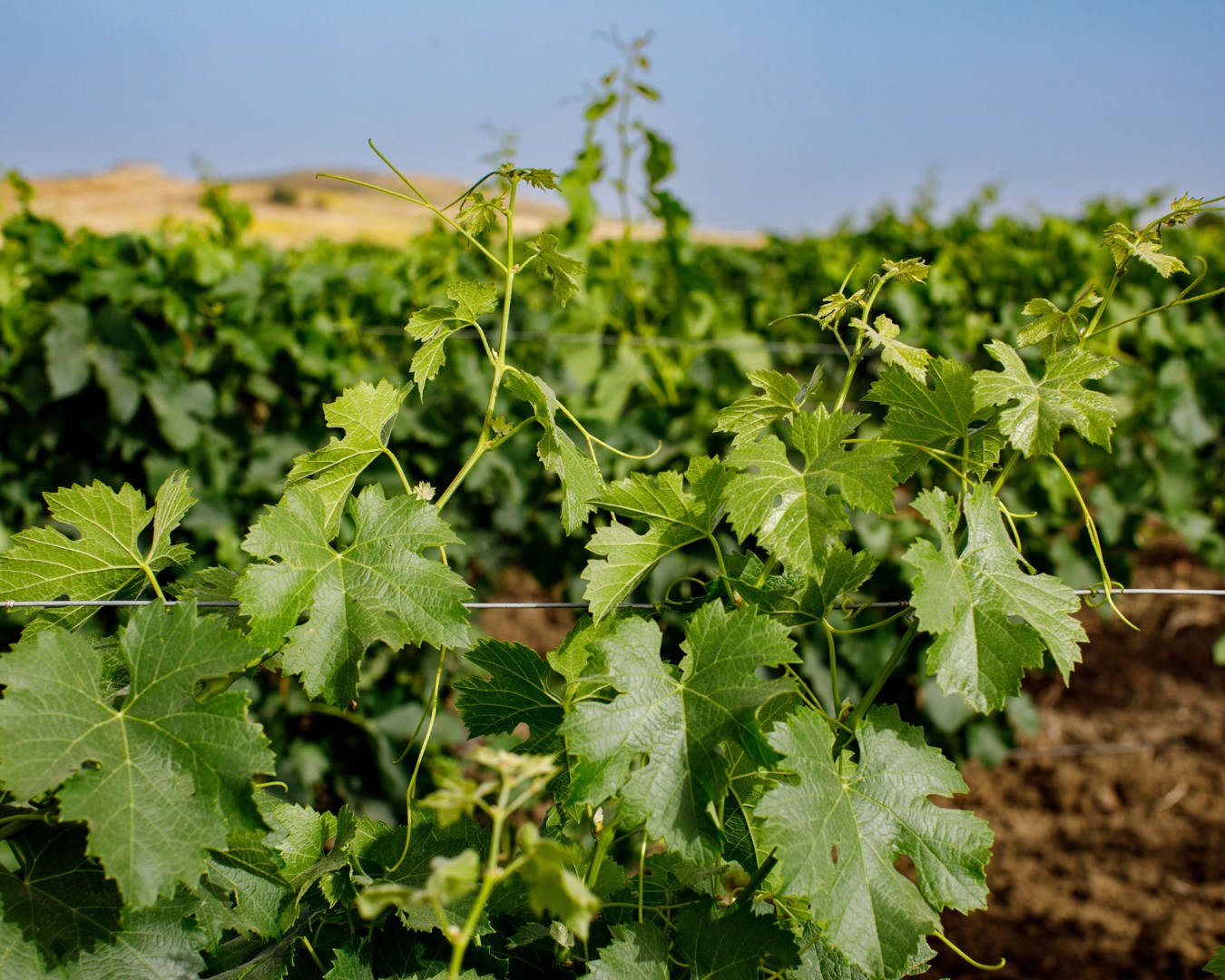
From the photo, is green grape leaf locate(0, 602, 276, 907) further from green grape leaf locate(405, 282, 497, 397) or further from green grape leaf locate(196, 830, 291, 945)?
green grape leaf locate(405, 282, 497, 397)

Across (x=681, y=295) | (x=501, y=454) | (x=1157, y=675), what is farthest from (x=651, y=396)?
(x=1157, y=675)

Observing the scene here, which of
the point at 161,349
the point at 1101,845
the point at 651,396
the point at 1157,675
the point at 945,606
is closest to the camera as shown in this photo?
the point at 945,606

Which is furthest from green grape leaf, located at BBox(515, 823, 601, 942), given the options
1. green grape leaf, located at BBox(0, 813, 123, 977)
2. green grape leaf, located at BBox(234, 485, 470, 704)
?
green grape leaf, located at BBox(0, 813, 123, 977)

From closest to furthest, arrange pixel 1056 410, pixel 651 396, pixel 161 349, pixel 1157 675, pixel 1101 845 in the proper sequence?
pixel 1056 410
pixel 161 349
pixel 651 396
pixel 1101 845
pixel 1157 675

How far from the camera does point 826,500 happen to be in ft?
3.49

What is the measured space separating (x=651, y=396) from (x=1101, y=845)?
108 inches

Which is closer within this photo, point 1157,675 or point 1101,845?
point 1101,845

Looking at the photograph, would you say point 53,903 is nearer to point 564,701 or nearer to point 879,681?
point 564,701

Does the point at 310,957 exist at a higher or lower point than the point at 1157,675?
higher

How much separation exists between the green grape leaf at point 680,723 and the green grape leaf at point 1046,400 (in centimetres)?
37

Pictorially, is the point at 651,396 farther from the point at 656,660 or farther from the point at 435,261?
the point at 656,660

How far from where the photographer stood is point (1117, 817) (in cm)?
445

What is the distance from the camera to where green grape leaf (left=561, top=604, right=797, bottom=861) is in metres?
0.98

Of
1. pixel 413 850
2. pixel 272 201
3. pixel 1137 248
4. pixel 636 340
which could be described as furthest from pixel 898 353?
pixel 272 201
